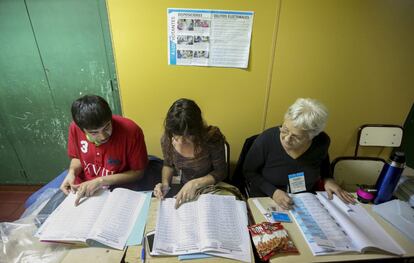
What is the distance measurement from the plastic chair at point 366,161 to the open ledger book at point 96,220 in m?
1.59

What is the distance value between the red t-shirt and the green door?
1.94ft

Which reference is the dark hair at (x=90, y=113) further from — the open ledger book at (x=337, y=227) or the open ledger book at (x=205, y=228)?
the open ledger book at (x=337, y=227)

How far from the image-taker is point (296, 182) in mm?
1346

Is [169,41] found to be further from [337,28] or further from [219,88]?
[337,28]

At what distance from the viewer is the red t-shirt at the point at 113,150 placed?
4.35 feet

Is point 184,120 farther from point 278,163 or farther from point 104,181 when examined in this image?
point 278,163

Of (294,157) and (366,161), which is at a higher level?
(294,157)

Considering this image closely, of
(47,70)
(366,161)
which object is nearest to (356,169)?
(366,161)

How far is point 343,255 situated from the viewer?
886 mm

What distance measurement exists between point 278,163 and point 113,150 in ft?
3.45

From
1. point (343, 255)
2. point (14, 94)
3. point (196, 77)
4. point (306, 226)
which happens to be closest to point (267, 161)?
point (306, 226)

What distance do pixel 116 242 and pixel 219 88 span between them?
4.18ft

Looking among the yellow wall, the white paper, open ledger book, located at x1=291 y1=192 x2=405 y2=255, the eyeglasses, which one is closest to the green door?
the yellow wall

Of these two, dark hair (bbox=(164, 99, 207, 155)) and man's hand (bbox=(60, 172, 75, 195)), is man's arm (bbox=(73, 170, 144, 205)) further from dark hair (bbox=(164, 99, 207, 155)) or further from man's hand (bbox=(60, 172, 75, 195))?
dark hair (bbox=(164, 99, 207, 155))
